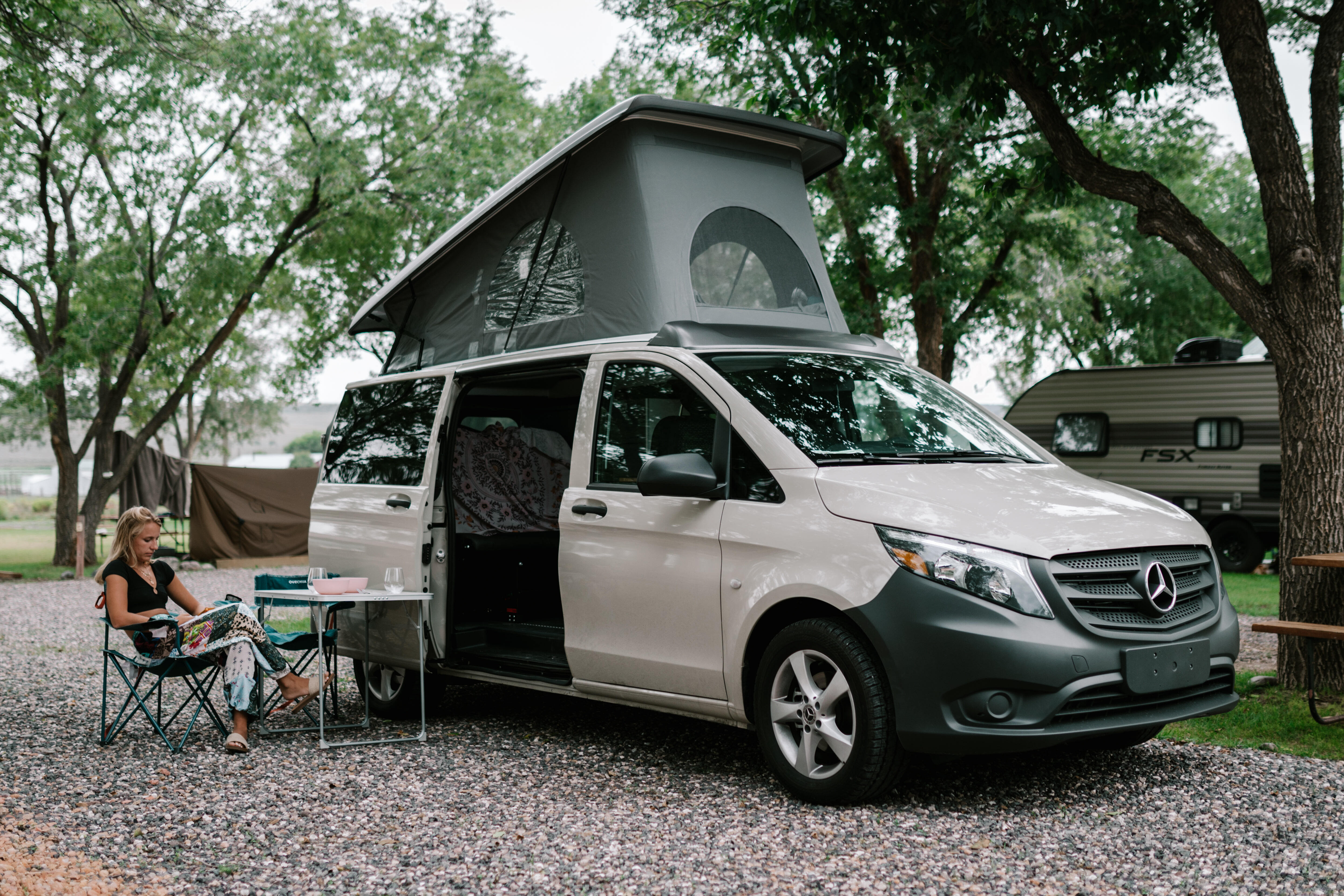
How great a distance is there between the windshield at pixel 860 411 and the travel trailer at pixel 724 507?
17mm

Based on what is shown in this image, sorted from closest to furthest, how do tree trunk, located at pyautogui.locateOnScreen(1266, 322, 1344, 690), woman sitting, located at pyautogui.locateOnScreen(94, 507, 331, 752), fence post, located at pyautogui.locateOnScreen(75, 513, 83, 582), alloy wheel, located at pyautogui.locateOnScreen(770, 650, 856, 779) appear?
alloy wheel, located at pyautogui.locateOnScreen(770, 650, 856, 779), woman sitting, located at pyautogui.locateOnScreen(94, 507, 331, 752), tree trunk, located at pyautogui.locateOnScreen(1266, 322, 1344, 690), fence post, located at pyautogui.locateOnScreen(75, 513, 83, 582)

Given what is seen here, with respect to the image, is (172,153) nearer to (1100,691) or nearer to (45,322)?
(45,322)

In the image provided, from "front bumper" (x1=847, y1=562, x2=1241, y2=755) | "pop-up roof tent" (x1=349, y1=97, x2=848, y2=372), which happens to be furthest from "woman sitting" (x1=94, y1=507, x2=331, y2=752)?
"front bumper" (x1=847, y1=562, x2=1241, y2=755)

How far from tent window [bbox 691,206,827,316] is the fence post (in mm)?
15508

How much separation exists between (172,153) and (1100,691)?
17.8 metres

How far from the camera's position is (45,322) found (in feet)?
67.4

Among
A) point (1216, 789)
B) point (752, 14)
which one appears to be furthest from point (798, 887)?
point (752, 14)

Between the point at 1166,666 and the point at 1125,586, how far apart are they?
0.34 meters

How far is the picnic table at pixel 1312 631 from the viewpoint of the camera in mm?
5867

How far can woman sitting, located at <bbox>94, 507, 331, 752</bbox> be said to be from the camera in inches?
238

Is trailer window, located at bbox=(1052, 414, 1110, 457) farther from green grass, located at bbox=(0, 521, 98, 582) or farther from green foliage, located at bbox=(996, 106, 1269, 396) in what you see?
green grass, located at bbox=(0, 521, 98, 582)

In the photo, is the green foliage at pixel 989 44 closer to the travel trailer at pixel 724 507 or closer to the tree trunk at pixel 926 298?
the travel trailer at pixel 724 507

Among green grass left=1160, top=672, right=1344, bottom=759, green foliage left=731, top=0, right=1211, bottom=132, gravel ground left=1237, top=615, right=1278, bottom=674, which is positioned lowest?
gravel ground left=1237, top=615, right=1278, bottom=674

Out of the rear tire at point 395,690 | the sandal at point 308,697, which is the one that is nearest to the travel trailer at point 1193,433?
the rear tire at point 395,690
